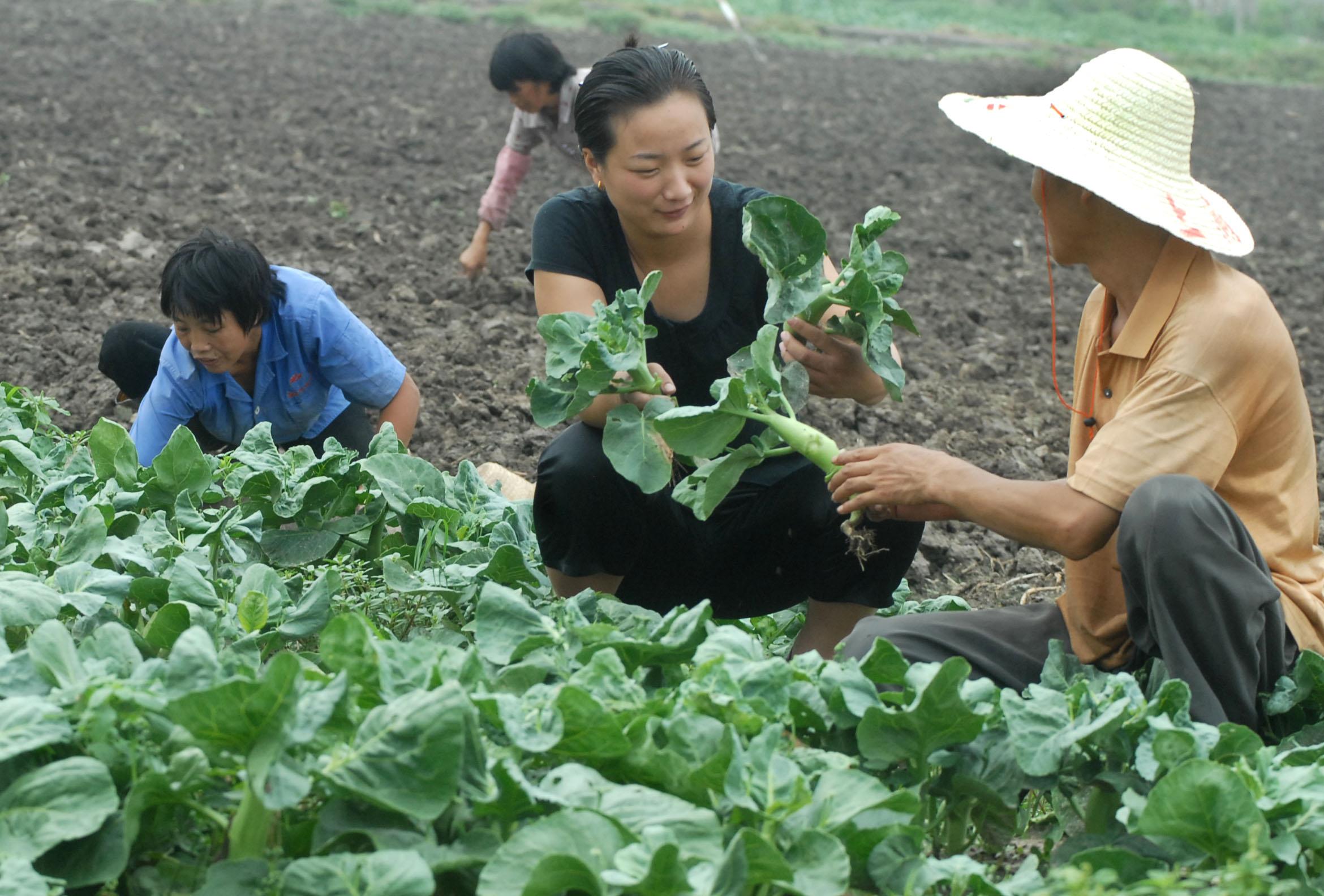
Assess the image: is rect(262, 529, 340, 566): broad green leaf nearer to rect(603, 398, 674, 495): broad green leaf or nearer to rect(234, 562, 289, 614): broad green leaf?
rect(234, 562, 289, 614): broad green leaf

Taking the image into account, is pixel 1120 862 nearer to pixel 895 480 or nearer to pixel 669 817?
pixel 669 817

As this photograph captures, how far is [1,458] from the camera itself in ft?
10.5

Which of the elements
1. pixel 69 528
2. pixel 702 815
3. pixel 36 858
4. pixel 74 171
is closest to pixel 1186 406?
pixel 702 815

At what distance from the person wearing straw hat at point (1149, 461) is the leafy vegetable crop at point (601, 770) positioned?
142 mm

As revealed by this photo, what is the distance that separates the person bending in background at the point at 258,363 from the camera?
352cm

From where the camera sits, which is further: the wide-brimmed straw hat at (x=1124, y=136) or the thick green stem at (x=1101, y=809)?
the wide-brimmed straw hat at (x=1124, y=136)

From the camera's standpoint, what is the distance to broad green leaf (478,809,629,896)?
5.40 feet

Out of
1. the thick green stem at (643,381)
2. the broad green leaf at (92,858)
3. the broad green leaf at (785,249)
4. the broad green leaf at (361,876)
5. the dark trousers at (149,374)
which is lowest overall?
the dark trousers at (149,374)

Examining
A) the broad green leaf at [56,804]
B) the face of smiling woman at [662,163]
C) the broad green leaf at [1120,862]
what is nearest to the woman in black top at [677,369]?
the face of smiling woman at [662,163]

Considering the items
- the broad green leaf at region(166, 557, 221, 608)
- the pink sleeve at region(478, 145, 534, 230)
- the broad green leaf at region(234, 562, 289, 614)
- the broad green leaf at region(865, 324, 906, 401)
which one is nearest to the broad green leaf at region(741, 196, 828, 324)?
the broad green leaf at region(865, 324, 906, 401)

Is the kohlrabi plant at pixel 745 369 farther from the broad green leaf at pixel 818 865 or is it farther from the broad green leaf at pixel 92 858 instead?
the broad green leaf at pixel 92 858

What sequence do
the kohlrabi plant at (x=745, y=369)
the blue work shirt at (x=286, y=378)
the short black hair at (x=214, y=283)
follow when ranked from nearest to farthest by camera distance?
the kohlrabi plant at (x=745, y=369) < the short black hair at (x=214, y=283) < the blue work shirt at (x=286, y=378)

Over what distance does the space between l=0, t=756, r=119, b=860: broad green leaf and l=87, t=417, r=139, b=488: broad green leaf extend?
1.45m

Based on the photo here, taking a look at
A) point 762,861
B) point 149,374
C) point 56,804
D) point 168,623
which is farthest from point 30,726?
point 149,374
